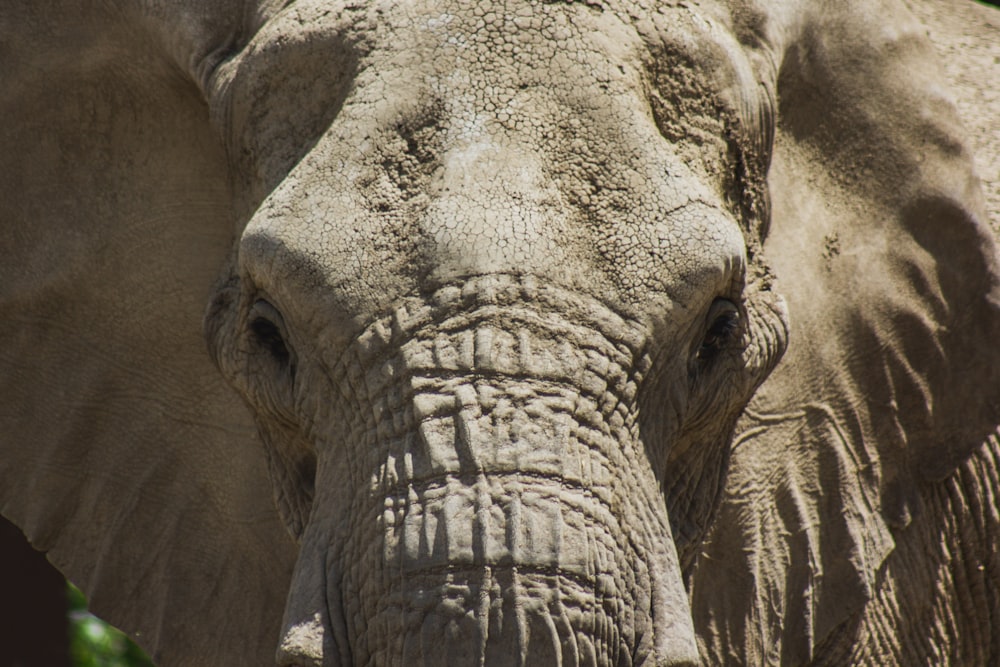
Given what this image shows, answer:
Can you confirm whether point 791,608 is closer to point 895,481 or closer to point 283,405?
point 895,481

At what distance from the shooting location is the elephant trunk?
88.3 inches

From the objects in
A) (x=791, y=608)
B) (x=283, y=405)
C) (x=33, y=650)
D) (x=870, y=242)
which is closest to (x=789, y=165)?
(x=870, y=242)

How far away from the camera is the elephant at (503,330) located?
2352 millimetres

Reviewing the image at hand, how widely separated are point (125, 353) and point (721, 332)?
3.96 feet

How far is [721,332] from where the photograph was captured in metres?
2.71

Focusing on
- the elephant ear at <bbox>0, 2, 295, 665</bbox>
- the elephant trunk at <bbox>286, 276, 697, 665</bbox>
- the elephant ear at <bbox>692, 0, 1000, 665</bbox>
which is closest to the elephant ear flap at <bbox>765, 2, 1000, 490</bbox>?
the elephant ear at <bbox>692, 0, 1000, 665</bbox>

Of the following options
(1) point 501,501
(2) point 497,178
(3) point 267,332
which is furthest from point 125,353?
(1) point 501,501

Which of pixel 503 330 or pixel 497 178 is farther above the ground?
pixel 497 178

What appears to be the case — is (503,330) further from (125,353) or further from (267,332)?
(125,353)

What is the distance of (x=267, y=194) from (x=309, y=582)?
0.65 metres

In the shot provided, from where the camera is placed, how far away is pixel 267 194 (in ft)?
9.00

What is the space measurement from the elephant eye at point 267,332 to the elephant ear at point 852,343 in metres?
0.87

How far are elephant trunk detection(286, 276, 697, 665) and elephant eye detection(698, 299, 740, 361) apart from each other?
0.25 metres

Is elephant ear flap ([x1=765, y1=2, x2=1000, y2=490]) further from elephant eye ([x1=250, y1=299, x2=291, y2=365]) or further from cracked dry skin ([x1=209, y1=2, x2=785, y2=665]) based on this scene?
elephant eye ([x1=250, y1=299, x2=291, y2=365])
